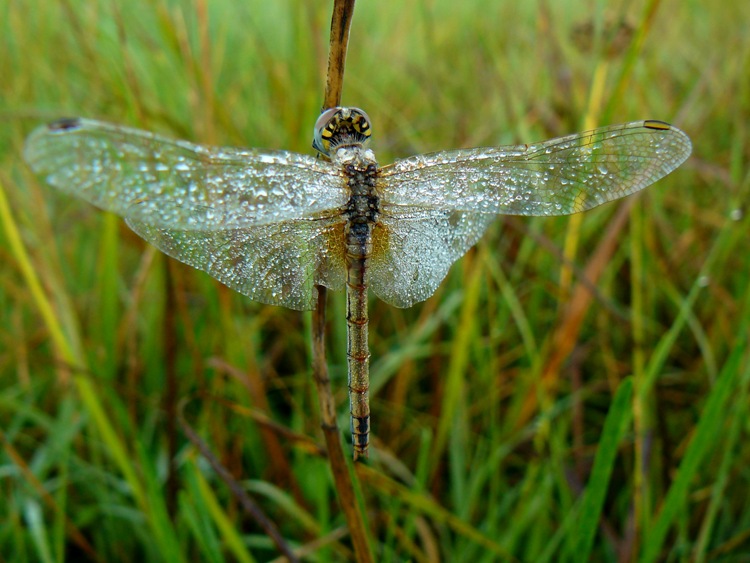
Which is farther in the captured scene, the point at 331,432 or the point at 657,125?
the point at 657,125

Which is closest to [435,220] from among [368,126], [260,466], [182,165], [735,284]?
[368,126]

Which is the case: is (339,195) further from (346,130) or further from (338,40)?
(338,40)

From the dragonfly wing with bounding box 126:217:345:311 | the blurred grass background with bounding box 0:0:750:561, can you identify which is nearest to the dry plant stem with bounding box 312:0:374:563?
the dragonfly wing with bounding box 126:217:345:311

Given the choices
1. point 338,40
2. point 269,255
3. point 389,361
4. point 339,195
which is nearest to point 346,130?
point 339,195

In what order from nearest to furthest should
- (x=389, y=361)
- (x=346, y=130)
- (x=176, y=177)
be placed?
(x=176, y=177), (x=346, y=130), (x=389, y=361)

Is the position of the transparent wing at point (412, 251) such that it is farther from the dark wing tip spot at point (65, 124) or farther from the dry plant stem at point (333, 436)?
the dark wing tip spot at point (65, 124)

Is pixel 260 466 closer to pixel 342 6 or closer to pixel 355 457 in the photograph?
pixel 355 457

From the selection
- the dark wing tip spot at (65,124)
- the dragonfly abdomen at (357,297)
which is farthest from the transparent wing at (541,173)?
the dark wing tip spot at (65,124)

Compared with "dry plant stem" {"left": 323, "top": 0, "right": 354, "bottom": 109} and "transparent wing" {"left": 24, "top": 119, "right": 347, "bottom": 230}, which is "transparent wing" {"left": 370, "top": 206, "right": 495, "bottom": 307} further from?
"dry plant stem" {"left": 323, "top": 0, "right": 354, "bottom": 109}
